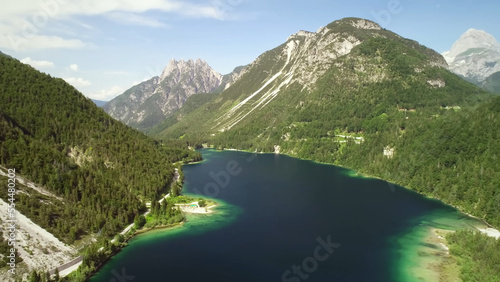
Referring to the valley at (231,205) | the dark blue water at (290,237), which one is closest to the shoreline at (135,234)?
the valley at (231,205)

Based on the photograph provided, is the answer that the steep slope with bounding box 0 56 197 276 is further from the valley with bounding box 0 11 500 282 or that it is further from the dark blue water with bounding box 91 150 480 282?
the dark blue water with bounding box 91 150 480 282

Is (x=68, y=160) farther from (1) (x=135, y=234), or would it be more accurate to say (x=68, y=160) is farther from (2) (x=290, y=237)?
(2) (x=290, y=237)

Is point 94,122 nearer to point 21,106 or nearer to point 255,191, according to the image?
point 21,106

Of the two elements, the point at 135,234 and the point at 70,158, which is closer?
the point at 135,234

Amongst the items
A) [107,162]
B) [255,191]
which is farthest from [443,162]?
[107,162]

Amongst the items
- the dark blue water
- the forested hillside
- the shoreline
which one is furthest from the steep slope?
the dark blue water

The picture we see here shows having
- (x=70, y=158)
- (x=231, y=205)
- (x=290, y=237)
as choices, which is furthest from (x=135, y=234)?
(x=70, y=158)

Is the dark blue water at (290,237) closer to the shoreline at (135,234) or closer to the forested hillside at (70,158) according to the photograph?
the shoreline at (135,234)
